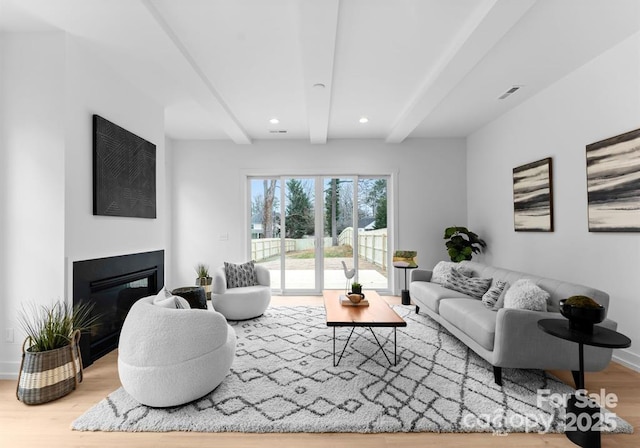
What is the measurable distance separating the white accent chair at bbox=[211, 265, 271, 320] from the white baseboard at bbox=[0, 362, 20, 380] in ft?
6.07

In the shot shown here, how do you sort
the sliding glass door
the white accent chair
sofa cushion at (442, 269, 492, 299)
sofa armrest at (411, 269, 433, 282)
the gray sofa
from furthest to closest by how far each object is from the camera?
the sliding glass door
sofa armrest at (411, 269, 433, 282)
the white accent chair
sofa cushion at (442, 269, 492, 299)
the gray sofa

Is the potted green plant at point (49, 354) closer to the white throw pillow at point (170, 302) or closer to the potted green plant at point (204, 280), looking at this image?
the white throw pillow at point (170, 302)

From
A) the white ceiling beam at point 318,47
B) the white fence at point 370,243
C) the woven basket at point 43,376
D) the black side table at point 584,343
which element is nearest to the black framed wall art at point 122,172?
the woven basket at point 43,376

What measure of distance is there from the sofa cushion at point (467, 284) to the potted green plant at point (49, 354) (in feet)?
12.4

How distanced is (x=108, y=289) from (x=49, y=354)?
36.8 inches

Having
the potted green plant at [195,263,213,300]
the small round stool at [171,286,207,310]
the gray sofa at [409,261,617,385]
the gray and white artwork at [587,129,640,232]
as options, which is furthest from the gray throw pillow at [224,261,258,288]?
the gray and white artwork at [587,129,640,232]

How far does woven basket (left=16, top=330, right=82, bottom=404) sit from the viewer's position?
7.41 feet

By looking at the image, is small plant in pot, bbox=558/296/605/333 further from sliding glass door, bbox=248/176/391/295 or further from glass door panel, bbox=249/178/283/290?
glass door panel, bbox=249/178/283/290

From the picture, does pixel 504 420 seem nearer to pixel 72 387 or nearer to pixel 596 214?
pixel 596 214

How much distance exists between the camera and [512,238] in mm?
4543

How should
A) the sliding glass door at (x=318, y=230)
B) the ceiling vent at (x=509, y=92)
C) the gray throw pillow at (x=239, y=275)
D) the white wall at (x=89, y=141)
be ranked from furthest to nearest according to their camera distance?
the sliding glass door at (x=318, y=230)
the gray throw pillow at (x=239, y=275)
the ceiling vent at (x=509, y=92)
the white wall at (x=89, y=141)

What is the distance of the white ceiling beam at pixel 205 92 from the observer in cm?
246

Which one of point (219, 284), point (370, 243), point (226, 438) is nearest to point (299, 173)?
point (370, 243)

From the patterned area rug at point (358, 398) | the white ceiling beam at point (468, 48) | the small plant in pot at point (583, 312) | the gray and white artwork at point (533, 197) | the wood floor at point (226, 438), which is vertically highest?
the white ceiling beam at point (468, 48)
